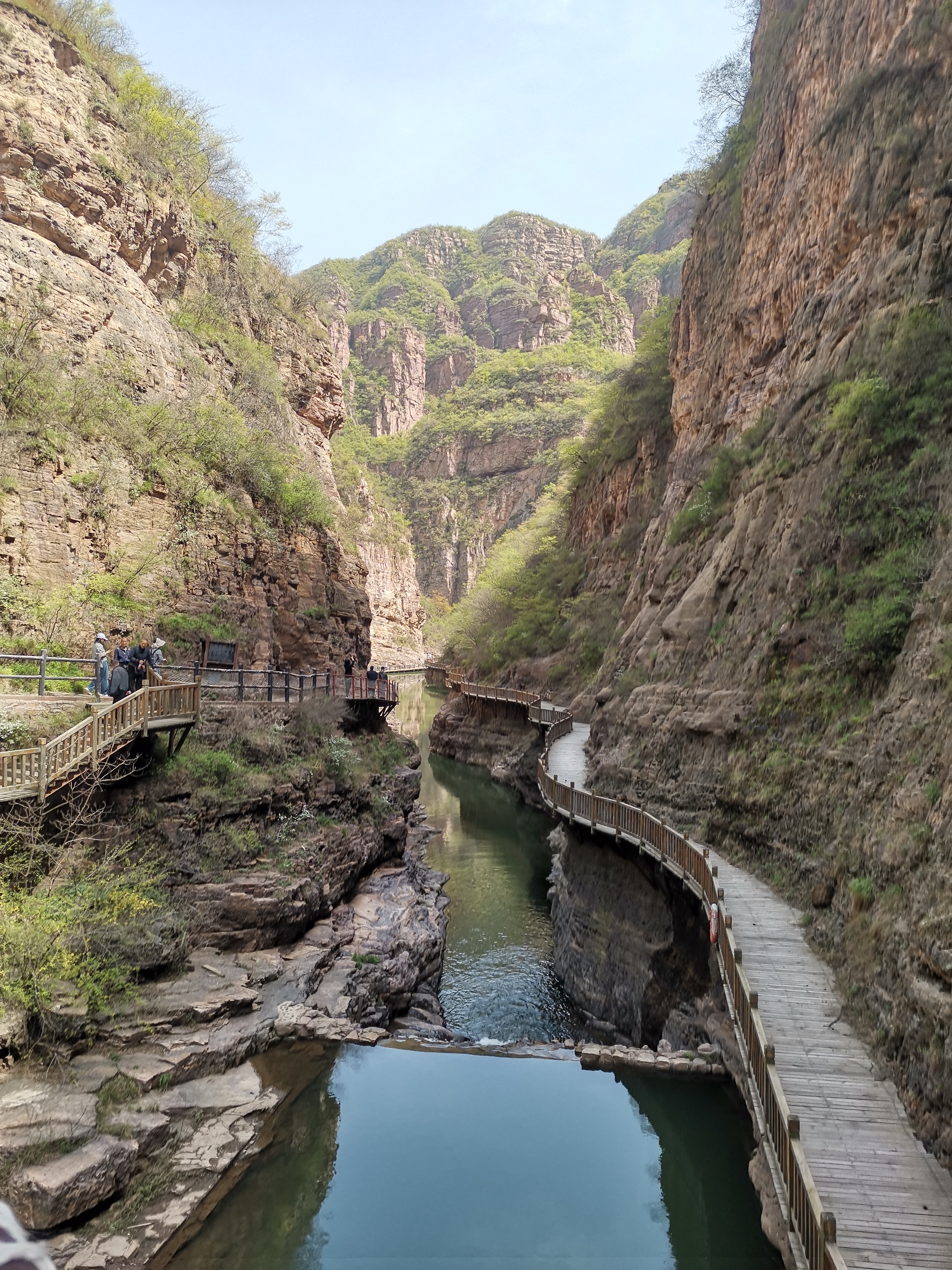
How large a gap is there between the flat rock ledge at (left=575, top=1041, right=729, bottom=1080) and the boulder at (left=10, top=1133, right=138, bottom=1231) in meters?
6.41

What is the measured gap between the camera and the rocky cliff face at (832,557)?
862 centimetres

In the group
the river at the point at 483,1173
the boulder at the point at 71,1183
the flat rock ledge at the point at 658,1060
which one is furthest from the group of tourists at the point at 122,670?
the flat rock ledge at the point at 658,1060

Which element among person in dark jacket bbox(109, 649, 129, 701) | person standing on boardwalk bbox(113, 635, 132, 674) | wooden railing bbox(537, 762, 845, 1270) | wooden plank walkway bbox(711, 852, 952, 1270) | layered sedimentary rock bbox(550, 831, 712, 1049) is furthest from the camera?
person standing on boardwalk bbox(113, 635, 132, 674)

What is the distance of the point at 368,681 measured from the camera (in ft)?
81.0

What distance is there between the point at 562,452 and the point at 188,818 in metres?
43.0

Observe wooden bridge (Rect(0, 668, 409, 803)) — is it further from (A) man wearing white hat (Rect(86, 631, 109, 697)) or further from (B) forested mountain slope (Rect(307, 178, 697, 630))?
(B) forested mountain slope (Rect(307, 178, 697, 630))

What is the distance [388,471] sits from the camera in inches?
5037

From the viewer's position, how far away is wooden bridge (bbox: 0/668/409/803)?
10.2 m

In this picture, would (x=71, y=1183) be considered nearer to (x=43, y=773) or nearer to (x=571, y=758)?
(x=43, y=773)

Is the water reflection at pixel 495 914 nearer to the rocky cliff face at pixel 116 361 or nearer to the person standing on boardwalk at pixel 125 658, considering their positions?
the rocky cliff face at pixel 116 361

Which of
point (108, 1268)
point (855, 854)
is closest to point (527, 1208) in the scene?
point (108, 1268)

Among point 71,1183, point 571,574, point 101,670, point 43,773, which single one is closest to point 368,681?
point 101,670

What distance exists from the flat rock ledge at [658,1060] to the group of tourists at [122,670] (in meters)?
9.57

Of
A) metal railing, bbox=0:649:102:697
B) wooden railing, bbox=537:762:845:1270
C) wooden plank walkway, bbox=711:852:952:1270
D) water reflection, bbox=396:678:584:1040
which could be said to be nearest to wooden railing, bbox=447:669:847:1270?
wooden railing, bbox=537:762:845:1270
